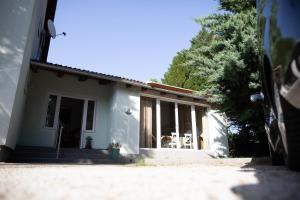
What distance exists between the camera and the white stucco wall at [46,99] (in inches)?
330

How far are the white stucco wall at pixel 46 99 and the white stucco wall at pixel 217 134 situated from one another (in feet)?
16.9

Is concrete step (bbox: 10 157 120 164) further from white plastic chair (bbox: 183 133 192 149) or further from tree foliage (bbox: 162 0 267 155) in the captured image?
tree foliage (bbox: 162 0 267 155)

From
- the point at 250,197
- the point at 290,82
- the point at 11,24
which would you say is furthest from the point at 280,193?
the point at 11,24

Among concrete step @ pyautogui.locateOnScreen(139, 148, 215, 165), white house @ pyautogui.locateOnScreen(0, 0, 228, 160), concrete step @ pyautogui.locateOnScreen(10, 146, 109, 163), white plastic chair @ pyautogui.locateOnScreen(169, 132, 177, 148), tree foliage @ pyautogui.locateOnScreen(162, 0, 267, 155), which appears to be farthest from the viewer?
white plastic chair @ pyautogui.locateOnScreen(169, 132, 177, 148)

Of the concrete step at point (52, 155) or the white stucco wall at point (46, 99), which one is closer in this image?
the concrete step at point (52, 155)

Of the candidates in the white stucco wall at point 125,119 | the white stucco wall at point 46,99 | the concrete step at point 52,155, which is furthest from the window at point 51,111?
the white stucco wall at point 125,119

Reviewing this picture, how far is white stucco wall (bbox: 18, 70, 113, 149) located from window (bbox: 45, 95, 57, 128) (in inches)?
7.7

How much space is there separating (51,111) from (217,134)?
7.88 metres

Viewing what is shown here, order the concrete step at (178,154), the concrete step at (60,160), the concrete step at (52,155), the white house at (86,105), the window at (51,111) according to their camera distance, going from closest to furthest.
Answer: the white house at (86,105) → the concrete step at (60,160) → the concrete step at (52,155) → the window at (51,111) → the concrete step at (178,154)

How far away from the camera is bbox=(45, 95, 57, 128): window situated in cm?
888

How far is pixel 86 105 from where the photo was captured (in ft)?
31.8

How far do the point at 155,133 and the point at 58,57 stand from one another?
885 centimetres

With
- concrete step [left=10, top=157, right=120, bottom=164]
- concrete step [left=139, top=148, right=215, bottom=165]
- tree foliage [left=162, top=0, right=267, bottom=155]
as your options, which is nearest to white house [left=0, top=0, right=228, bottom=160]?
concrete step [left=139, top=148, right=215, bottom=165]

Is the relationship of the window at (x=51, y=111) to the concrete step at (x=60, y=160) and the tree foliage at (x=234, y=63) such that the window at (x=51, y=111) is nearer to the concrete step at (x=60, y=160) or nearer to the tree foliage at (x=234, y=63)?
the concrete step at (x=60, y=160)
